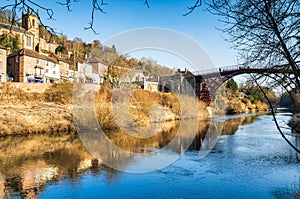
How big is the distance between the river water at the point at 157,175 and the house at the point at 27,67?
14.0 metres

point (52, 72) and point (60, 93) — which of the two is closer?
point (60, 93)

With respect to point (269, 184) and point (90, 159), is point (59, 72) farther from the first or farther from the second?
point (269, 184)

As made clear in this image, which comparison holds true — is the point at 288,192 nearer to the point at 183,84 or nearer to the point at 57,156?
the point at 57,156

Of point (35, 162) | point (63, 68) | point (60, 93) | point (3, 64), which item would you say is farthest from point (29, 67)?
point (35, 162)

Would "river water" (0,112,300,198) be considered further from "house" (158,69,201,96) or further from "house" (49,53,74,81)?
"house" (49,53,74,81)

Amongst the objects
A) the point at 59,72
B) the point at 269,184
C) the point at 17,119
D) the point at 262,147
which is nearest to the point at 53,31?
Result: the point at 269,184

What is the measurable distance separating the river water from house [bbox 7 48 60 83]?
14.0 meters

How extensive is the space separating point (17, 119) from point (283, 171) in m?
13.7

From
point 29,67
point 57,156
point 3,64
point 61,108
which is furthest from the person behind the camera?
point 29,67

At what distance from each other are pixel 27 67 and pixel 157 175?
20412 mm

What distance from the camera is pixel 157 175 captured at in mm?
7164

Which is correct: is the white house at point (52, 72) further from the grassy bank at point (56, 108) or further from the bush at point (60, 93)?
the grassy bank at point (56, 108)

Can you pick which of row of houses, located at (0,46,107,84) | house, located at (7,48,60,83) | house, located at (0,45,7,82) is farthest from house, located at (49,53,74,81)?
house, located at (0,45,7,82)

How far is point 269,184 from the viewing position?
6352 millimetres
